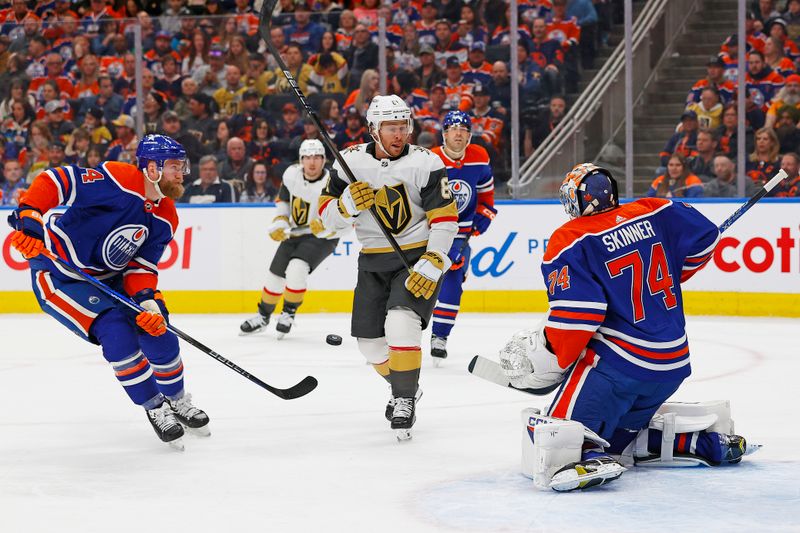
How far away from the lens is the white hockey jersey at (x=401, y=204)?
4176 mm

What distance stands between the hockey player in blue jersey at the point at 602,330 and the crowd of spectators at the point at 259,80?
506 cm

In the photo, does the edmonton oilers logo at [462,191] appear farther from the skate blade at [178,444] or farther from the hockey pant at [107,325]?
the skate blade at [178,444]

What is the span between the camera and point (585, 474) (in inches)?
124

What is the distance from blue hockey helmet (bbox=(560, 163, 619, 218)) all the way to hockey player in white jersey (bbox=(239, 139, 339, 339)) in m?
3.87

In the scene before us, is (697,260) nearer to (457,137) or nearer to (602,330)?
(602,330)

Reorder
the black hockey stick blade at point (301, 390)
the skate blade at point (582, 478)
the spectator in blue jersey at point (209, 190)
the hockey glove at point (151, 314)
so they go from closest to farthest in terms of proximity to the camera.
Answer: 1. the skate blade at point (582, 478)
2. the hockey glove at point (151, 314)
3. the black hockey stick blade at point (301, 390)
4. the spectator in blue jersey at point (209, 190)

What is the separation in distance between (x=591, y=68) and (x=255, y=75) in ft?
8.50

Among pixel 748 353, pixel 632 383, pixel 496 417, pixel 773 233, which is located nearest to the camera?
pixel 632 383

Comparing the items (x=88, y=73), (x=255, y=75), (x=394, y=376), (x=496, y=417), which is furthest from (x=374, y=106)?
(x=88, y=73)

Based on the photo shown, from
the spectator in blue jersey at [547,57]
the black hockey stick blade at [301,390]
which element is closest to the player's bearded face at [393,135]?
the black hockey stick blade at [301,390]

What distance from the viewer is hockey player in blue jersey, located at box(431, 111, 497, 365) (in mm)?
6086

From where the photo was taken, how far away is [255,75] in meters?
8.80

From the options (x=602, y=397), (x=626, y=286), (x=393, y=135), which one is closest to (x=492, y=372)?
(x=602, y=397)

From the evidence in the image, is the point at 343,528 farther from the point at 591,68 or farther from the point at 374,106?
the point at 591,68
